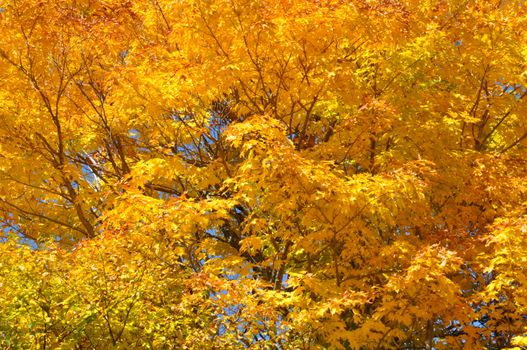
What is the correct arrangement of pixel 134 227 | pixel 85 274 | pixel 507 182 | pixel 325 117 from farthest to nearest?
pixel 325 117
pixel 507 182
pixel 134 227
pixel 85 274

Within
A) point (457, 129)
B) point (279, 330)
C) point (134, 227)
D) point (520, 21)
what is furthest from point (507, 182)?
point (134, 227)

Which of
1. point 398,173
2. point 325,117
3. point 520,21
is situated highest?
point 520,21

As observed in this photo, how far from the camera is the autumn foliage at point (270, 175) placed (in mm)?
7062

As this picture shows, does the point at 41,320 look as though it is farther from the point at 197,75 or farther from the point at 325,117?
the point at 325,117

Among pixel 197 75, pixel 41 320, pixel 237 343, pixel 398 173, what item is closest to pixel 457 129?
pixel 398 173

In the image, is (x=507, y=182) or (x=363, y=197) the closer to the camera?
(x=363, y=197)

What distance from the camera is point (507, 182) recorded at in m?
9.24

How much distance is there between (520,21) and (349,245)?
5.22m

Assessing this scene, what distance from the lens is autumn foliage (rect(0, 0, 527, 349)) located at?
7062 millimetres

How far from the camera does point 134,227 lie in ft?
24.5

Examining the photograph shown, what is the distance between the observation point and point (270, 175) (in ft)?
25.9

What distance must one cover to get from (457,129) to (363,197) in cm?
347

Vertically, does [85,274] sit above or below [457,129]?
below

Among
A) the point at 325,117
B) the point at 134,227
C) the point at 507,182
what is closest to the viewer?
the point at 134,227
